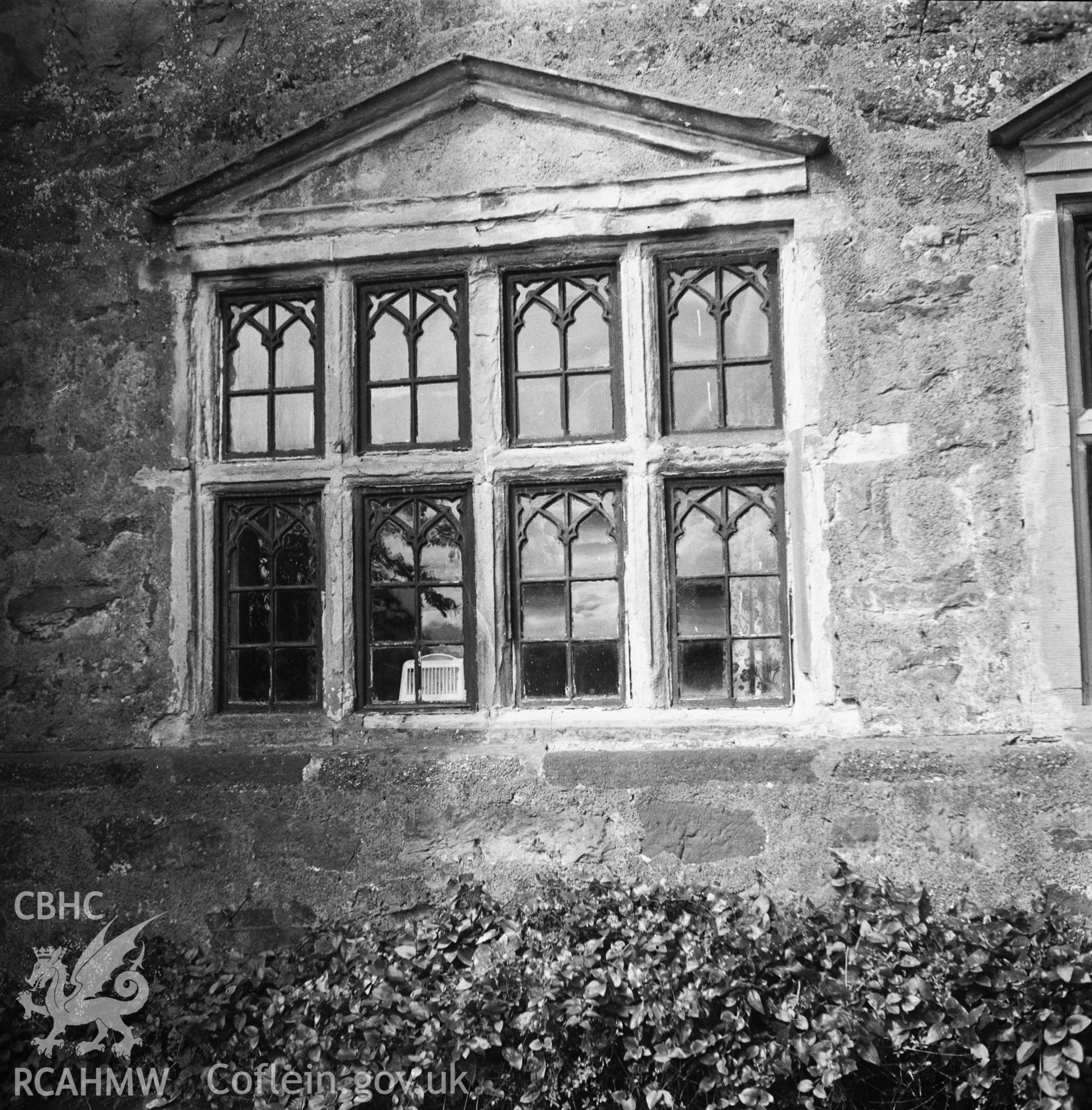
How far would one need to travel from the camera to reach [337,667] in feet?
13.5

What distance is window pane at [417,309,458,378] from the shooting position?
13.8 feet

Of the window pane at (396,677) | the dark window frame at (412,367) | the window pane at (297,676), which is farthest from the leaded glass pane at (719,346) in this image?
the window pane at (297,676)

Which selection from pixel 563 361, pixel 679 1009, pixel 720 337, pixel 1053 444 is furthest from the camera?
pixel 563 361

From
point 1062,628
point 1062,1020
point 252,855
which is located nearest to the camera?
point 1062,1020

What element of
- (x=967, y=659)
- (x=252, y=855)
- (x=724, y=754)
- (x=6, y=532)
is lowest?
(x=252, y=855)

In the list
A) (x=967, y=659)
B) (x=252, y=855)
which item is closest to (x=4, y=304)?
(x=252, y=855)

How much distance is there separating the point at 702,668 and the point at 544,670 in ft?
2.01

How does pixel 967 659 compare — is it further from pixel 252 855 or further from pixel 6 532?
pixel 6 532

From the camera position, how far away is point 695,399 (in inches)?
160

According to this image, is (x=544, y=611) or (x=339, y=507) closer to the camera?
(x=544, y=611)

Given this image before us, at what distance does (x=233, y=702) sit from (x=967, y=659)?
2835 millimetres

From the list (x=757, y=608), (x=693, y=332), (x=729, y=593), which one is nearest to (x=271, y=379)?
(x=693, y=332)

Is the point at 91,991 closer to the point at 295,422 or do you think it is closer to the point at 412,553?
the point at 412,553

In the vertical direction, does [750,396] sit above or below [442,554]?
above
